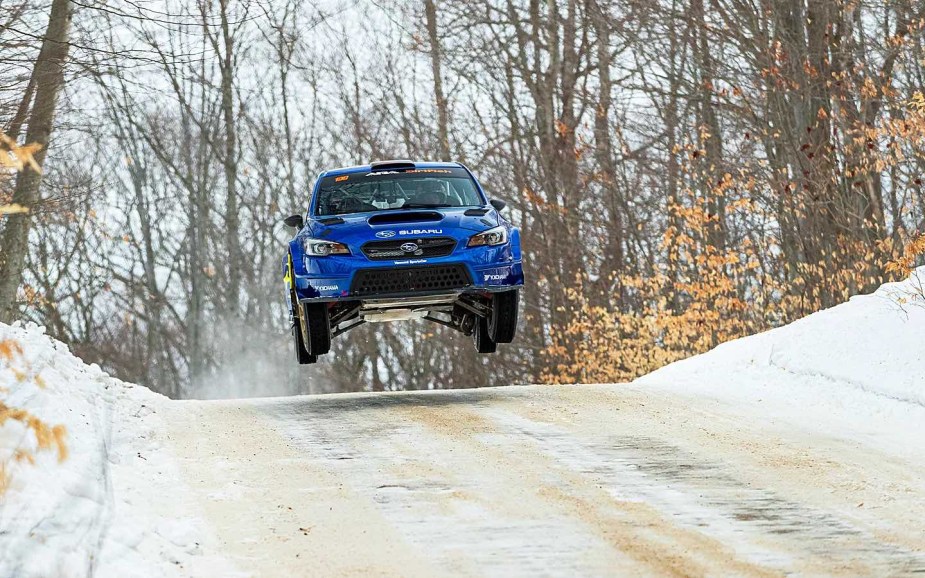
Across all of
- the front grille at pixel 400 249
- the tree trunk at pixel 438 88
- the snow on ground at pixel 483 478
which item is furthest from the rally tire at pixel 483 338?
the tree trunk at pixel 438 88

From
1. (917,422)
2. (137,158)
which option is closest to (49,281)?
(137,158)

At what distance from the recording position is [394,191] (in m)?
12.8

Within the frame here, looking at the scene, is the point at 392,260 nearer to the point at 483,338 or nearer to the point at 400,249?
the point at 400,249

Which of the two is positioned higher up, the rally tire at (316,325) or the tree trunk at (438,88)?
the tree trunk at (438,88)

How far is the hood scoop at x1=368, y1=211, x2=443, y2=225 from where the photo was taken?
11664 mm

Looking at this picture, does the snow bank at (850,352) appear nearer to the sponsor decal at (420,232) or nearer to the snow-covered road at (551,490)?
the snow-covered road at (551,490)

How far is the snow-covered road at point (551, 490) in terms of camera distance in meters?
6.26

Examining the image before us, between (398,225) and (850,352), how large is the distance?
5.42 metres

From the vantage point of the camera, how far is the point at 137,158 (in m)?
46.5

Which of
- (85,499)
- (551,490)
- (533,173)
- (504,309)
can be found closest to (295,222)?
(504,309)

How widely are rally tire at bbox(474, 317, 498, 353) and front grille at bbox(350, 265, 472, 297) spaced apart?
148cm

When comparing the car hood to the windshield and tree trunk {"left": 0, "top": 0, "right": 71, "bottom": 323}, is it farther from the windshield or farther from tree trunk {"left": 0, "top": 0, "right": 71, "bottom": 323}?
tree trunk {"left": 0, "top": 0, "right": 71, "bottom": 323}

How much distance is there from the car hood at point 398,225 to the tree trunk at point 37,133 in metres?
4.79

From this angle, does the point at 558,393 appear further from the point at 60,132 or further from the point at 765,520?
the point at 60,132
